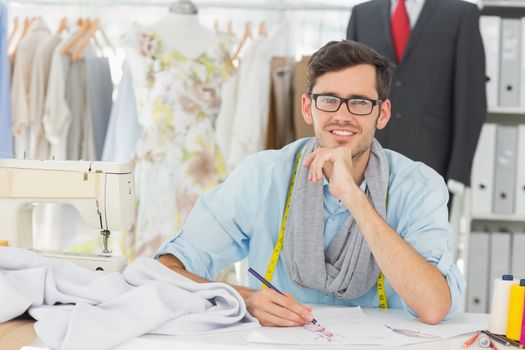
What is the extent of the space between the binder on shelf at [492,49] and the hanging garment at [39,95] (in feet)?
6.57

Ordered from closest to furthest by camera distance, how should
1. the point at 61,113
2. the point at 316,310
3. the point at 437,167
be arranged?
the point at 316,310, the point at 437,167, the point at 61,113

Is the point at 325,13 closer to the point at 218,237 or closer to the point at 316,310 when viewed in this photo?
the point at 218,237

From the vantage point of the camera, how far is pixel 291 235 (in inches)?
85.0

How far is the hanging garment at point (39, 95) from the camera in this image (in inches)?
153

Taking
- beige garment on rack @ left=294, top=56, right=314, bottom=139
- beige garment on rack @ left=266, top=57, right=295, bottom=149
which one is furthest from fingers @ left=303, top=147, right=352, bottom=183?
beige garment on rack @ left=266, top=57, right=295, bottom=149

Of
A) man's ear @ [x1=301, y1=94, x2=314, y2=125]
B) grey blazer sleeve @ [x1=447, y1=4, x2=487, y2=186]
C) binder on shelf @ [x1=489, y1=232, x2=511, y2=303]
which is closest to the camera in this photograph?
man's ear @ [x1=301, y1=94, x2=314, y2=125]

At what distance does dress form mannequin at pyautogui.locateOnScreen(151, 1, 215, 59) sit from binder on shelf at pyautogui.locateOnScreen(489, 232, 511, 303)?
5.10 ft

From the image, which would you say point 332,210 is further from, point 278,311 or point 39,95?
point 39,95

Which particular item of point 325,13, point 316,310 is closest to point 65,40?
point 325,13

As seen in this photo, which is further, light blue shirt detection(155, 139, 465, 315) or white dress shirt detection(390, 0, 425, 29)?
white dress shirt detection(390, 0, 425, 29)

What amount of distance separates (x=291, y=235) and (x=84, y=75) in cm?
213

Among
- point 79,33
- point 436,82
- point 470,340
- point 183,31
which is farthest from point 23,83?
point 470,340

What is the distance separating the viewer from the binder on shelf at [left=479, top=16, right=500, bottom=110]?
3672mm

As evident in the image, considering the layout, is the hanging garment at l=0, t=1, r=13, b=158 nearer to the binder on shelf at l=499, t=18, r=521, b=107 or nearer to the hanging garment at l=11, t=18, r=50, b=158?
the hanging garment at l=11, t=18, r=50, b=158
